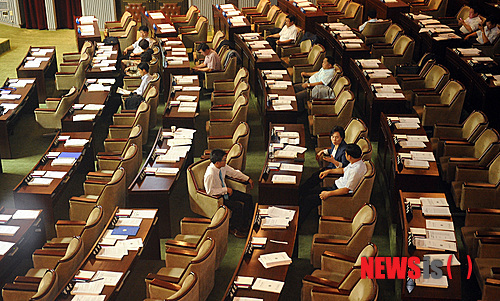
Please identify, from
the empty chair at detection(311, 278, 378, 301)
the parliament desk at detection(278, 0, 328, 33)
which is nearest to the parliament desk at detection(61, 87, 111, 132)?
the parliament desk at detection(278, 0, 328, 33)

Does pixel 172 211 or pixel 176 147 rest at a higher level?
pixel 176 147

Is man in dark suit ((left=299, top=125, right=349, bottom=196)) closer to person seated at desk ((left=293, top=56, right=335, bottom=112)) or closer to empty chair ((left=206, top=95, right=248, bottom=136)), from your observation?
empty chair ((left=206, top=95, right=248, bottom=136))

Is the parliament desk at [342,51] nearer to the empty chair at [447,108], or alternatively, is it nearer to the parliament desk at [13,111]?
the empty chair at [447,108]

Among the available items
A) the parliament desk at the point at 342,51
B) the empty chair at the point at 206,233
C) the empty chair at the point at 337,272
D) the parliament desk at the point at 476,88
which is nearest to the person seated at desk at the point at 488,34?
the parliament desk at the point at 476,88

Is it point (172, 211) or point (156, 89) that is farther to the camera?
point (156, 89)

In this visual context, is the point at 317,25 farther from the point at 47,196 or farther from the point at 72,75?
the point at 47,196

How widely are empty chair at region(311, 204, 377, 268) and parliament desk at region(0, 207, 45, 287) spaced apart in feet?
9.51

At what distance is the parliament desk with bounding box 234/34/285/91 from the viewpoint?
1028 cm

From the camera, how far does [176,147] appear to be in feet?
25.4

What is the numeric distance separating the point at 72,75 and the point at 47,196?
15.0ft

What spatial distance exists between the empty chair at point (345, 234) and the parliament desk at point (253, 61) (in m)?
4.49

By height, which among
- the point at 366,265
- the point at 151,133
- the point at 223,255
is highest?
the point at 366,265

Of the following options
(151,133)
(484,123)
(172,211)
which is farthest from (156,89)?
(484,123)

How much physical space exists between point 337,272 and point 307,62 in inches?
230
